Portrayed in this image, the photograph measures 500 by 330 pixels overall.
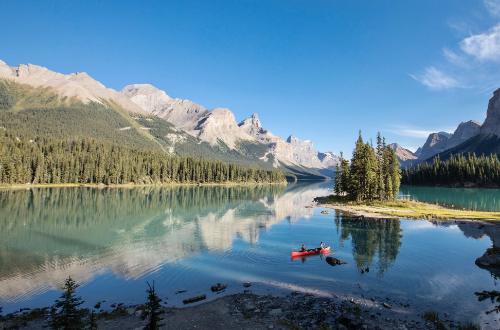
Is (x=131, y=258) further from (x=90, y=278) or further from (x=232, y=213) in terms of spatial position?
(x=232, y=213)

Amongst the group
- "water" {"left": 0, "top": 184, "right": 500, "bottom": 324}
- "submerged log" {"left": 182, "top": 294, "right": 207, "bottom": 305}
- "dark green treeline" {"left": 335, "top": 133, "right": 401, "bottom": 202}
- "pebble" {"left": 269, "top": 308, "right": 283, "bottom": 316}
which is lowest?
"submerged log" {"left": 182, "top": 294, "right": 207, "bottom": 305}

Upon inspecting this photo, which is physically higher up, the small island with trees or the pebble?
the small island with trees

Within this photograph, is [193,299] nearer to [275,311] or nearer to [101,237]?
[275,311]

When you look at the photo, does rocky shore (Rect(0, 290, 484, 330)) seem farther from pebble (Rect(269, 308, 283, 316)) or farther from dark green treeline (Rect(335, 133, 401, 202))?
dark green treeline (Rect(335, 133, 401, 202))

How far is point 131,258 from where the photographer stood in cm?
5294

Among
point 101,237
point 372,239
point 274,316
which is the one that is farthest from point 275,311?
point 101,237

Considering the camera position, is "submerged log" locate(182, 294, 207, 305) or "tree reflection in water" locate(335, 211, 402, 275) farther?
"tree reflection in water" locate(335, 211, 402, 275)

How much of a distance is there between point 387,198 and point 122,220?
9522cm

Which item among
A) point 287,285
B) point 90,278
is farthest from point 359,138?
point 90,278

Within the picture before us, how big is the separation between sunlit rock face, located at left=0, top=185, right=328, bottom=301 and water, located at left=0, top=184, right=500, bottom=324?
231mm

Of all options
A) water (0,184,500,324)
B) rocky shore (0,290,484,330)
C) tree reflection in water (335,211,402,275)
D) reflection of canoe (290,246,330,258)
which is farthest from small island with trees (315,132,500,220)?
rocky shore (0,290,484,330)

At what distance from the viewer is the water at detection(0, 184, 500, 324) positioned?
126 feet

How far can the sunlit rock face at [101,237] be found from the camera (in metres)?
45.4

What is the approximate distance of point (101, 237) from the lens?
6938 centimetres
